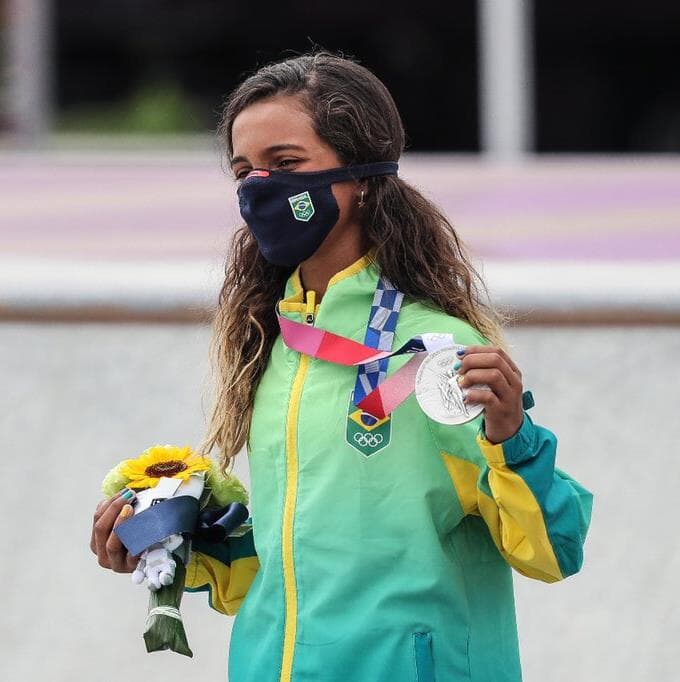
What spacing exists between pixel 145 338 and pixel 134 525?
1828 mm

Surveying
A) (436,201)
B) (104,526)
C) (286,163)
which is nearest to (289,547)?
(104,526)

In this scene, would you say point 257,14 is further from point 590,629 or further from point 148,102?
point 590,629

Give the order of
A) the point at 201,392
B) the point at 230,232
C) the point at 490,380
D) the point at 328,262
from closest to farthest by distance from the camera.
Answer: the point at 490,380
the point at 328,262
the point at 201,392
the point at 230,232

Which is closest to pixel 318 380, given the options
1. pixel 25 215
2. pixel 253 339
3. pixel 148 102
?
pixel 253 339

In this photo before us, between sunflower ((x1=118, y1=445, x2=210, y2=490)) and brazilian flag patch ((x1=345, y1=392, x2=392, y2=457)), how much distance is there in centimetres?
44

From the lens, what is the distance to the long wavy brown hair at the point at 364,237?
248 centimetres

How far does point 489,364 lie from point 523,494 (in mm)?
217

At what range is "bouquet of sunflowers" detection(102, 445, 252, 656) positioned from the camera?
2.50 meters

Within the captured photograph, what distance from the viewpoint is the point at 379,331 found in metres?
2.42

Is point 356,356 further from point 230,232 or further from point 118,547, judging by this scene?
point 230,232

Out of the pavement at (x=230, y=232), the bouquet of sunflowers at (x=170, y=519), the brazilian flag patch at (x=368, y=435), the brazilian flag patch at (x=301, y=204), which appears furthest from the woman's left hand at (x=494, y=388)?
the pavement at (x=230, y=232)

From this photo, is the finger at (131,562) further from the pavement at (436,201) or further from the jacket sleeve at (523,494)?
the pavement at (436,201)

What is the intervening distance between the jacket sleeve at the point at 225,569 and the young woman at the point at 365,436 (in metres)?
0.11

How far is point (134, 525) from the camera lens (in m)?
2.50
